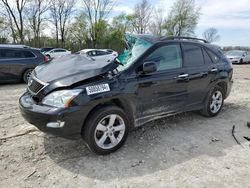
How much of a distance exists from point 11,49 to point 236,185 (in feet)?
26.8

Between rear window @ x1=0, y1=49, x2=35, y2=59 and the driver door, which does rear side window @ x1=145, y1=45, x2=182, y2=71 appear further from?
rear window @ x1=0, y1=49, x2=35, y2=59

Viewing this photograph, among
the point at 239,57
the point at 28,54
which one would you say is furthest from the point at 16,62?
the point at 239,57

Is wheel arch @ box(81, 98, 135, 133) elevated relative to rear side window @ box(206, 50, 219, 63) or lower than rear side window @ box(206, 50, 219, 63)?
lower

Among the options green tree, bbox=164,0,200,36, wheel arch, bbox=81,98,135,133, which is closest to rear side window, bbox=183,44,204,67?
wheel arch, bbox=81,98,135,133

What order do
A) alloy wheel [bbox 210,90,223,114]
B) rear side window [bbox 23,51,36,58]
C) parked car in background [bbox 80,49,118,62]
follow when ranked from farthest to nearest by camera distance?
rear side window [bbox 23,51,36,58]
alloy wheel [bbox 210,90,223,114]
parked car in background [bbox 80,49,118,62]

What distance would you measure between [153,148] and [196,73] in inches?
68.2

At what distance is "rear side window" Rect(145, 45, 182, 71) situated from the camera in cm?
355

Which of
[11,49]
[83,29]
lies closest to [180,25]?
[83,29]

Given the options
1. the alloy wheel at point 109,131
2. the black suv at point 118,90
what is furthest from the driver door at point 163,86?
the alloy wheel at point 109,131

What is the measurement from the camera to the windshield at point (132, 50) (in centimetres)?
335

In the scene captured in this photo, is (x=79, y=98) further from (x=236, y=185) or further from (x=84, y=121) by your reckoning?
(x=236, y=185)

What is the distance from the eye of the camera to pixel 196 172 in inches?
108

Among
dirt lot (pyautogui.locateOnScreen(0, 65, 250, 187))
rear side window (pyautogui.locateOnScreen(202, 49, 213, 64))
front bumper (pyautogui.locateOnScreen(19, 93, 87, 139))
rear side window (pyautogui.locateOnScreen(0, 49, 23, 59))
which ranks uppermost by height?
rear side window (pyautogui.locateOnScreen(0, 49, 23, 59))

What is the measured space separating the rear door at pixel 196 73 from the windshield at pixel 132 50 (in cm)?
87
